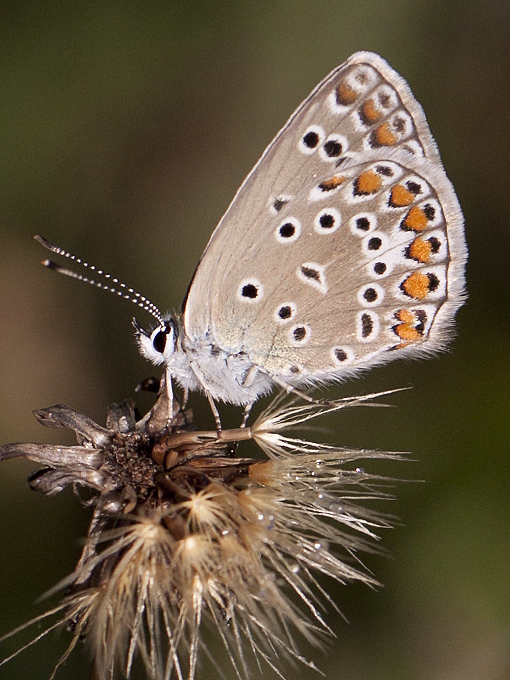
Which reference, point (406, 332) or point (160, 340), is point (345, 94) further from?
point (160, 340)

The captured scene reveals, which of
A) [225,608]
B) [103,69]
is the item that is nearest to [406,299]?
[225,608]

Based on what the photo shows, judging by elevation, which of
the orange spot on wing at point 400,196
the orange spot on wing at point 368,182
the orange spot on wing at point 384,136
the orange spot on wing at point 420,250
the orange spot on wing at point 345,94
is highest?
the orange spot on wing at point 345,94

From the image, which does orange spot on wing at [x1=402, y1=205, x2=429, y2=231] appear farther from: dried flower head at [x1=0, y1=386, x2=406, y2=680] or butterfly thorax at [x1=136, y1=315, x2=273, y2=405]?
dried flower head at [x1=0, y1=386, x2=406, y2=680]

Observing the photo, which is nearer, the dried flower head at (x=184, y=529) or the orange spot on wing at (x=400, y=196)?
the dried flower head at (x=184, y=529)

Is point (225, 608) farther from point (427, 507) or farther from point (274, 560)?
point (427, 507)

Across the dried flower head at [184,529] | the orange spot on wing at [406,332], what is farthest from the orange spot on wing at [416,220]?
the dried flower head at [184,529]

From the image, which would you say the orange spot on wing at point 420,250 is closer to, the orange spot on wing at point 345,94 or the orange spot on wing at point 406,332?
the orange spot on wing at point 406,332

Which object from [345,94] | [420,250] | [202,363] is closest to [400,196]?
[420,250]

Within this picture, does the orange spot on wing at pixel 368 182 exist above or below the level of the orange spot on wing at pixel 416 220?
above
